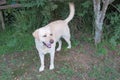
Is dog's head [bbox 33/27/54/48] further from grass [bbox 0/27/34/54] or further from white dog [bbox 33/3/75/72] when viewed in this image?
grass [bbox 0/27/34/54]

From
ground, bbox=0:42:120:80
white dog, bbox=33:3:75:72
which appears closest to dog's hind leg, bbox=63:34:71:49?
white dog, bbox=33:3:75:72

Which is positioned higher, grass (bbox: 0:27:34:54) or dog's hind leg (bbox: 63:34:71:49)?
dog's hind leg (bbox: 63:34:71:49)

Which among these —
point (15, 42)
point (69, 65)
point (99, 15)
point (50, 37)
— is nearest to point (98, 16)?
point (99, 15)

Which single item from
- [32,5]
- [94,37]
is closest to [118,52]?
[94,37]

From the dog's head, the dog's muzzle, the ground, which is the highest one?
the dog's head

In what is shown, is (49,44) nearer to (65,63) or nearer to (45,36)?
(45,36)

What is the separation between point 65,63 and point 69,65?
101 mm

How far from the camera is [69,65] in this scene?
214 inches

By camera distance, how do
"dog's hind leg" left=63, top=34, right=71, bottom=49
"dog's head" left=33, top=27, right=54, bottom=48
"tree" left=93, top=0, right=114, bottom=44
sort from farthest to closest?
1. "dog's hind leg" left=63, top=34, right=71, bottom=49
2. "tree" left=93, top=0, right=114, bottom=44
3. "dog's head" left=33, top=27, right=54, bottom=48

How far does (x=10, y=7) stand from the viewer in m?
6.91

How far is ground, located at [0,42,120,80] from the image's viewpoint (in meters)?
5.18

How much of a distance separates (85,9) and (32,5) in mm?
1241

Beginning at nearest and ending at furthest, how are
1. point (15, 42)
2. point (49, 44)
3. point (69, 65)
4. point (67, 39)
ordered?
point (49, 44) → point (69, 65) → point (67, 39) → point (15, 42)

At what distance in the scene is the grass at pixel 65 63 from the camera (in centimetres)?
520
